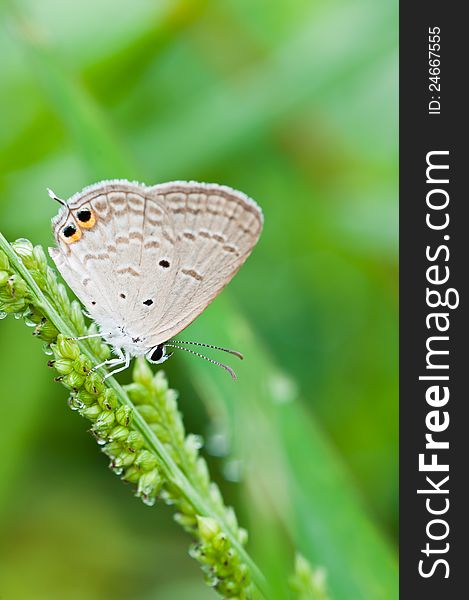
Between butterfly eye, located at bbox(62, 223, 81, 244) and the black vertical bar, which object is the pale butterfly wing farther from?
the black vertical bar

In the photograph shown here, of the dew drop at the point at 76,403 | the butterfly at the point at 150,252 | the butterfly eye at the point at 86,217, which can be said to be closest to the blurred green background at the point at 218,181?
the butterfly at the point at 150,252

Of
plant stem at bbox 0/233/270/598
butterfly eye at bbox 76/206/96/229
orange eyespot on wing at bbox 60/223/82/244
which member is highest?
butterfly eye at bbox 76/206/96/229

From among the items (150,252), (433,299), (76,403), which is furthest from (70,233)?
(433,299)

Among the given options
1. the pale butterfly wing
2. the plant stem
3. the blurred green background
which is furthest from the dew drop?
the blurred green background

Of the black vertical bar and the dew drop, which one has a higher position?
the black vertical bar

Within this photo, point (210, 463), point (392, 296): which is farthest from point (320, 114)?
point (210, 463)

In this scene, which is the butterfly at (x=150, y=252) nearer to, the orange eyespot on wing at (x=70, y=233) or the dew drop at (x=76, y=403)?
the orange eyespot on wing at (x=70, y=233)
